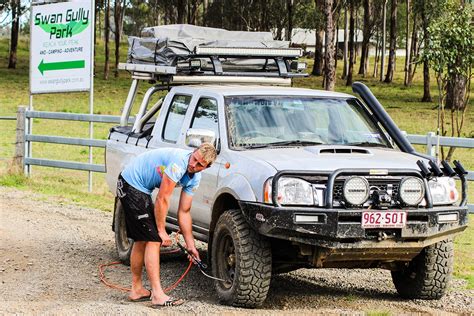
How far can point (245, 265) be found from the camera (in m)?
7.85

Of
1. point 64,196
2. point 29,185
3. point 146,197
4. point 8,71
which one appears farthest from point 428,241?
point 8,71

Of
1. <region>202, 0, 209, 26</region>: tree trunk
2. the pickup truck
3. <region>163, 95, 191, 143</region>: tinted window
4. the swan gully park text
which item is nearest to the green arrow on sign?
the swan gully park text

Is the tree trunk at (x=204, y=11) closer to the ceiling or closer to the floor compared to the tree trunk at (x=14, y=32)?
closer to the ceiling

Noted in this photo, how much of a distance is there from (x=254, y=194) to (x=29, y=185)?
973 cm

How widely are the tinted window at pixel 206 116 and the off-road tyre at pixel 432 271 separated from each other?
7.03 feet

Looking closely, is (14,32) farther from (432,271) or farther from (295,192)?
(295,192)

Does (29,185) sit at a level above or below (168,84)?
below

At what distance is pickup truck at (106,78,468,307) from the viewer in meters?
7.68

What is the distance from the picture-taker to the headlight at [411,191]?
783cm

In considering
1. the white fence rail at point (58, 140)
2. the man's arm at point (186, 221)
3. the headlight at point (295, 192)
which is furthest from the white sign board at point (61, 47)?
the headlight at point (295, 192)

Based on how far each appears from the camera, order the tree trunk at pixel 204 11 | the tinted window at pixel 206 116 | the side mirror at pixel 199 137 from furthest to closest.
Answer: the tree trunk at pixel 204 11
the tinted window at pixel 206 116
the side mirror at pixel 199 137

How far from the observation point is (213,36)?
450 inches

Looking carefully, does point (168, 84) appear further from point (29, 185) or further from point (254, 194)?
point (29, 185)

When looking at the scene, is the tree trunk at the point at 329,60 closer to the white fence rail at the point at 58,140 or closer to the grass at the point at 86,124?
the grass at the point at 86,124
